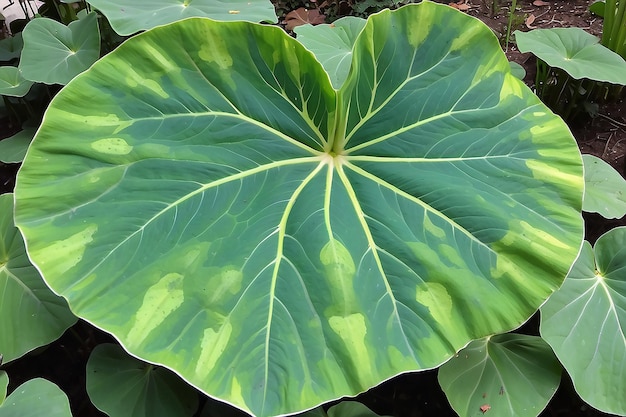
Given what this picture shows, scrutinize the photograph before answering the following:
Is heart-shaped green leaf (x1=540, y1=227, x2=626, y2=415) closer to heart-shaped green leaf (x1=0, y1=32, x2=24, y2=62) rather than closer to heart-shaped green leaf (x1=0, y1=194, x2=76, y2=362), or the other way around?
heart-shaped green leaf (x1=0, y1=194, x2=76, y2=362)

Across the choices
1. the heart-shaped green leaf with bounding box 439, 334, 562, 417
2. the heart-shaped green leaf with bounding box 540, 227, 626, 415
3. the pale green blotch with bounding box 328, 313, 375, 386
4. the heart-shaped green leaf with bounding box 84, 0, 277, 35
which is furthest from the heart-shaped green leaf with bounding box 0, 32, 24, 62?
the heart-shaped green leaf with bounding box 540, 227, 626, 415

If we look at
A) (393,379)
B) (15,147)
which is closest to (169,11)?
(15,147)

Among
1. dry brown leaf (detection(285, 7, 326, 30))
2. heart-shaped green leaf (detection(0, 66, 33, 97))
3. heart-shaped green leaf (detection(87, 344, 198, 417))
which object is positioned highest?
heart-shaped green leaf (detection(0, 66, 33, 97))

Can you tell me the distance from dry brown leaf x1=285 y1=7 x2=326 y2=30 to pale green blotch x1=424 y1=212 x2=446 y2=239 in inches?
74.3

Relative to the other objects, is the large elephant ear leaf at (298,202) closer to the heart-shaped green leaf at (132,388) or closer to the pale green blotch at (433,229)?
the pale green blotch at (433,229)

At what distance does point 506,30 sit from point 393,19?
1.54 m

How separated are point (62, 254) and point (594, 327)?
1.03 m

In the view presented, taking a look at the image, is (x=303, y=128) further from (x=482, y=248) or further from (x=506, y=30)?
(x=506, y=30)

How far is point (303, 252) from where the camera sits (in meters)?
0.89

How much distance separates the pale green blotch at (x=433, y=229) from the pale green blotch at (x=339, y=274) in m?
0.16

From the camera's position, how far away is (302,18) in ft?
8.54

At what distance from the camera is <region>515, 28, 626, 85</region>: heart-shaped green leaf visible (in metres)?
1.56

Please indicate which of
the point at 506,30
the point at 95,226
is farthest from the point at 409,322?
the point at 506,30

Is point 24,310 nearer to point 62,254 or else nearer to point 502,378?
point 62,254
